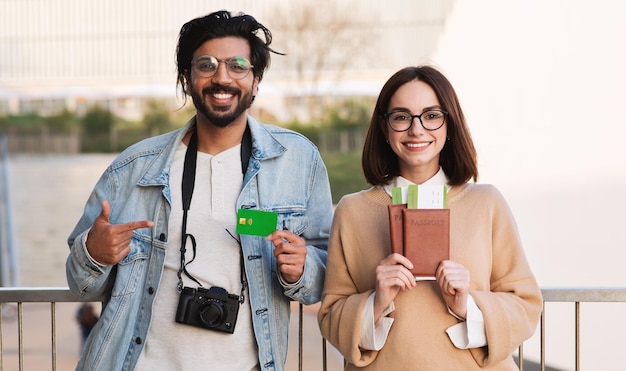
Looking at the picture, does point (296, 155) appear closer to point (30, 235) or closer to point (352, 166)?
point (352, 166)

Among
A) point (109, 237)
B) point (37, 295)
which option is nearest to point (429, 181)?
point (109, 237)

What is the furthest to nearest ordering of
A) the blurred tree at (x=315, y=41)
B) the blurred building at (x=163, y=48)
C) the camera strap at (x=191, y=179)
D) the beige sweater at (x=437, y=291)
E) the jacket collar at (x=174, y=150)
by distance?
the blurred tree at (x=315, y=41), the blurred building at (x=163, y=48), the jacket collar at (x=174, y=150), the camera strap at (x=191, y=179), the beige sweater at (x=437, y=291)

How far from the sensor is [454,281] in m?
2.06

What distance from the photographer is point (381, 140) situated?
2.42 m

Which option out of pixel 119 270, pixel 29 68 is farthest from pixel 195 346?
pixel 29 68

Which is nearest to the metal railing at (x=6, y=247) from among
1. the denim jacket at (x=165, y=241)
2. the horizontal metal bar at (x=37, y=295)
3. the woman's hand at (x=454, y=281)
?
the horizontal metal bar at (x=37, y=295)

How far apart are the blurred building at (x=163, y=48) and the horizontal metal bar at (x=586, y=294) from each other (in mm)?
25124

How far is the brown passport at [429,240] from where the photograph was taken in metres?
2.10

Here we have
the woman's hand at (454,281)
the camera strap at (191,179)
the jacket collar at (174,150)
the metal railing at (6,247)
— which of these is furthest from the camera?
the metal railing at (6,247)

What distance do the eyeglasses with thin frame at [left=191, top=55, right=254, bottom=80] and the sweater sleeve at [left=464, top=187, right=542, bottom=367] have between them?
2.82 feet

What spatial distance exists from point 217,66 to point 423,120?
687 mm

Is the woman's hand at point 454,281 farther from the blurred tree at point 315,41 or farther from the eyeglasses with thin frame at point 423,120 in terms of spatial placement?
the blurred tree at point 315,41

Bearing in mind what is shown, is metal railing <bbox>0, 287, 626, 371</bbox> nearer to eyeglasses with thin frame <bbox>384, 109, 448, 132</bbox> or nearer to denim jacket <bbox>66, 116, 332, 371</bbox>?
Answer: denim jacket <bbox>66, 116, 332, 371</bbox>

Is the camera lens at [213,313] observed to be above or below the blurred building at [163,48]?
below
